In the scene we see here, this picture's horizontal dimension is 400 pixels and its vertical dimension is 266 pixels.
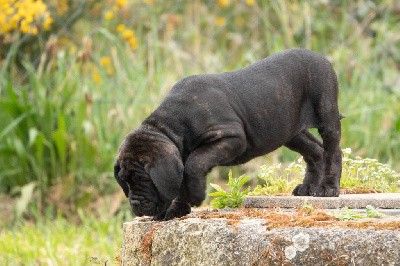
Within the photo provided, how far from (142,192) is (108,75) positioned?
6003mm

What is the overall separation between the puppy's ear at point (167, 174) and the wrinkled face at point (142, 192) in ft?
0.27

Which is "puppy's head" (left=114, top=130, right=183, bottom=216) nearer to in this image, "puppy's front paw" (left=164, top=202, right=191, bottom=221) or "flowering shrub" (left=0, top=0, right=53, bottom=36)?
"puppy's front paw" (left=164, top=202, right=191, bottom=221)

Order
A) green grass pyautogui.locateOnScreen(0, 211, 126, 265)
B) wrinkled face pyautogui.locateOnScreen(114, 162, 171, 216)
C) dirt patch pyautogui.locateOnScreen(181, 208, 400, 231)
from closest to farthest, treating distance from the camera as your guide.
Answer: dirt patch pyautogui.locateOnScreen(181, 208, 400, 231), wrinkled face pyautogui.locateOnScreen(114, 162, 171, 216), green grass pyautogui.locateOnScreen(0, 211, 126, 265)

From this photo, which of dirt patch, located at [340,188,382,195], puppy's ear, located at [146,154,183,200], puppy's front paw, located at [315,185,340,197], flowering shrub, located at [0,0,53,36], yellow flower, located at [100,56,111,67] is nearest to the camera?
puppy's ear, located at [146,154,183,200]

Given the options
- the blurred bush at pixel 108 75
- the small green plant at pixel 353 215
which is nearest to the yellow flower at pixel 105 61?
the blurred bush at pixel 108 75

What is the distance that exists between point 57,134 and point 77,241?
1.52 m

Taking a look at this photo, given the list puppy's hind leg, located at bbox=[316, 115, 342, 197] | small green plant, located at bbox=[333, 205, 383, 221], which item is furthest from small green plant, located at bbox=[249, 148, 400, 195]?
small green plant, located at bbox=[333, 205, 383, 221]

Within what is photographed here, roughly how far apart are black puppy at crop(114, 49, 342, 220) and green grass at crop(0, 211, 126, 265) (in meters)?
1.07

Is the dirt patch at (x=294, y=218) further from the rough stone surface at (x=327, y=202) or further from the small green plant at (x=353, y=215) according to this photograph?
the rough stone surface at (x=327, y=202)

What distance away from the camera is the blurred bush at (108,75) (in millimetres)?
8312

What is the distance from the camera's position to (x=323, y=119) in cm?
517

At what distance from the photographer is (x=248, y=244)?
3.88m

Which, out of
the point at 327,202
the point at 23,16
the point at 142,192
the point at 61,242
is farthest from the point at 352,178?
the point at 23,16

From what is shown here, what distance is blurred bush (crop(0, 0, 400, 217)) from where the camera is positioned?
831 centimetres
